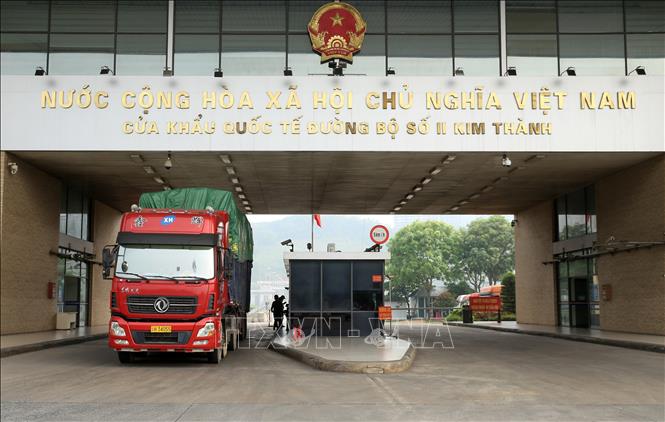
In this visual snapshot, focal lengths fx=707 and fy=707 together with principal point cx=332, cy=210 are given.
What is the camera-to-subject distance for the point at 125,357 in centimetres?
1579

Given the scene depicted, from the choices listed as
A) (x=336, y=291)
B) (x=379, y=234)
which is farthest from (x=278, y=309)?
(x=379, y=234)

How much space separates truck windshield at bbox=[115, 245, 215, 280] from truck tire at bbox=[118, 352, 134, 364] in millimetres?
2072

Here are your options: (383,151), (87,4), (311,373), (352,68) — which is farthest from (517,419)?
(87,4)

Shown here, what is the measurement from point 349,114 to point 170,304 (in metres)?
9.52

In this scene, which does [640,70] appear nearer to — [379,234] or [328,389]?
[379,234]

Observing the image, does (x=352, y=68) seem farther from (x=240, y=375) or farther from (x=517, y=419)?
(x=517, y=419)

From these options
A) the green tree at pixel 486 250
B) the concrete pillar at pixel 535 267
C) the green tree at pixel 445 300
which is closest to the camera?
the concrete pillar at pixel 535 267

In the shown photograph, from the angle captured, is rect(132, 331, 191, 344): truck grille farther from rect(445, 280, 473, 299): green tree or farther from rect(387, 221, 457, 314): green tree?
rect(445, 280, 473, 299): green tree

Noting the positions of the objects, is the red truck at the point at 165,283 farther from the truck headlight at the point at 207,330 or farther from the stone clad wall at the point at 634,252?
the stone clad wall at the point at 634,252

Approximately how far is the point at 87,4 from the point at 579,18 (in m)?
16.3

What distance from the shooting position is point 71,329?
91.1ft

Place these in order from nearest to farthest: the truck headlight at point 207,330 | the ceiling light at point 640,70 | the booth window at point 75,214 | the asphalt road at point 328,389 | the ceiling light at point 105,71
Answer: the asphalt road at point 328,389 → the truck headlight at point 207,330 → the ceiling light at point 105,71 → the ceiling light at point 640,70 → the booth window at point 75,214

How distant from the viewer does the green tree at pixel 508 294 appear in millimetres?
52594

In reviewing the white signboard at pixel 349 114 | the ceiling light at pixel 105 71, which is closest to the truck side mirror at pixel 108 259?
the white signboard at pixel 349 114
